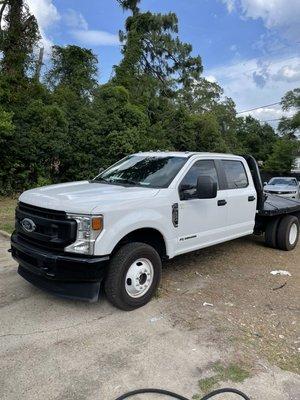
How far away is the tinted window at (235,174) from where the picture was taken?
20.7 feet

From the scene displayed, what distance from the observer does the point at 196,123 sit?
28172 mm

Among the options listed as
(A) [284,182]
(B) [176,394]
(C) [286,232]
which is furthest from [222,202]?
(A) [284,182]

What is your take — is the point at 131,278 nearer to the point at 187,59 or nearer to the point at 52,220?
the point at 52,220

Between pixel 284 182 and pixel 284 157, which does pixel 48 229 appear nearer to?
pixel 284 182

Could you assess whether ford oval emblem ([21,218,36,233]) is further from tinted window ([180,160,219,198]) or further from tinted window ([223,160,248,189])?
tinted window ([223,160,248,189])

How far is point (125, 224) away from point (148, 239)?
0.69 m

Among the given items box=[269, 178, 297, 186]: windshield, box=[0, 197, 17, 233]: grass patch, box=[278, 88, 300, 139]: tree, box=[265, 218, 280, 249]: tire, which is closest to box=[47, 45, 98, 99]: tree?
box=[0, 197, 17, 233]: grass patch

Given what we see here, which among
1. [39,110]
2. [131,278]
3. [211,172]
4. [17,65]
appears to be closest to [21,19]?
[17,65]

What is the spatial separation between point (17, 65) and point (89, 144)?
4476 mm

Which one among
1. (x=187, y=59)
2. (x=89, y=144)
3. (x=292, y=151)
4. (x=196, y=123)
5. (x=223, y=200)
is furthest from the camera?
(x=292, y=151)

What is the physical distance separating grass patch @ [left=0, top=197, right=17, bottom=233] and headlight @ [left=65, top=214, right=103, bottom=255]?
460 centimetres

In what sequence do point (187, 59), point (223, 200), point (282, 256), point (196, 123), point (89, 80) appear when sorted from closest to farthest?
1. point (223, 200)
2. point (282, 256)
3. point (89, 80)
4. point (196, 123)
5. point (187, 59)

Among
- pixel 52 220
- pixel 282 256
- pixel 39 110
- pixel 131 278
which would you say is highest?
pixel 39 110

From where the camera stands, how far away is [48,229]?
427cm
